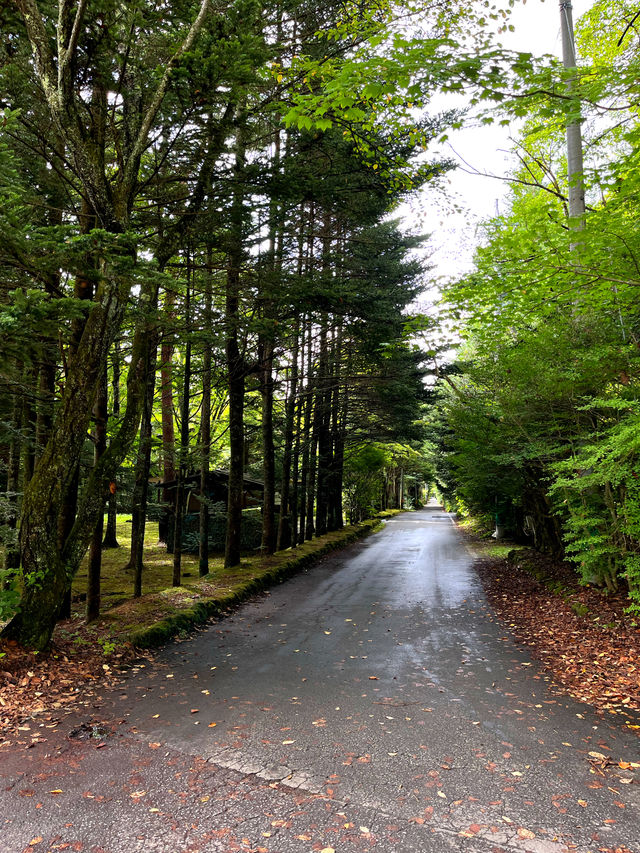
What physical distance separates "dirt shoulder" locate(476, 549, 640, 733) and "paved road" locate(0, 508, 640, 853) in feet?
1.19

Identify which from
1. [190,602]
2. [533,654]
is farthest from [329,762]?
[190,602]

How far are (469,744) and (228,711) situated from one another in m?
2.05

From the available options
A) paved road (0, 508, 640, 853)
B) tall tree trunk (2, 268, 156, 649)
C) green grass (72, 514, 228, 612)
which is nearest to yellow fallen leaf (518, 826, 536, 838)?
paved road (0, 508, 640, 853)

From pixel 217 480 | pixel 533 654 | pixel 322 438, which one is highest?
pixel 322 438

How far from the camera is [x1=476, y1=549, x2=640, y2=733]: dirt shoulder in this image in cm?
487

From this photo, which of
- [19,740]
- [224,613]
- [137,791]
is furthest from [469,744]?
[224,613]

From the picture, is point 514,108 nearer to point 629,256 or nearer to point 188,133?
point 629,256

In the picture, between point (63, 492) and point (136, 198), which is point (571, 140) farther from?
point (63, 492)

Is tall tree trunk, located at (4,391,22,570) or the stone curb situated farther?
tall tree trunk, located at (4,391,22,570)

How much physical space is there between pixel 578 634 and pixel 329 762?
4.49 m

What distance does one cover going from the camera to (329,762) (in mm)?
3521

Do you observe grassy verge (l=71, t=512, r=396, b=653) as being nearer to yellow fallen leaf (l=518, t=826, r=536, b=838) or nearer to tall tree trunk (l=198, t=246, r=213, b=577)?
tall tree trunk (l=198, t=246, r=213, b=577)

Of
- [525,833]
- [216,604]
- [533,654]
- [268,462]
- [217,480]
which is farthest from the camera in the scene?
[217,480]

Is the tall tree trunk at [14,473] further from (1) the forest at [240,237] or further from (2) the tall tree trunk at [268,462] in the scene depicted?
(2) the tall tree trunk at [268,462]
